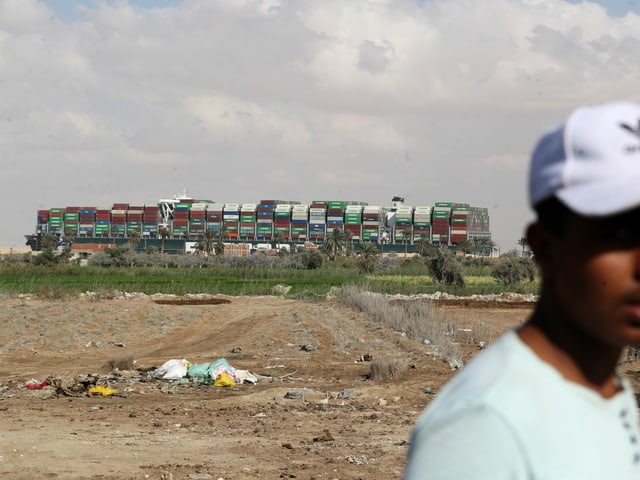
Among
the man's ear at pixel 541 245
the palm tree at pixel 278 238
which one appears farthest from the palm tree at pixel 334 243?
the man's ear at pixel 541 245

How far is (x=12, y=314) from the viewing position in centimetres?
2919

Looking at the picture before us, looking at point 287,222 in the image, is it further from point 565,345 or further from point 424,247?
point 565,345

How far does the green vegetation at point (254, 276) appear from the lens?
47.4m

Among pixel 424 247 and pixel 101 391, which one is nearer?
pixel 101 391

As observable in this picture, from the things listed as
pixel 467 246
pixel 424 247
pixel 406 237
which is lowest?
pixel 424 247

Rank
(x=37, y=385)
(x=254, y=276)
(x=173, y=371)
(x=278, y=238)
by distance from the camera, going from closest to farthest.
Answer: (x=37, y=385), (x=173, y=371), (x=254, y=276), (x=278, y=238)

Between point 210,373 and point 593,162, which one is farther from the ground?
point 593,162

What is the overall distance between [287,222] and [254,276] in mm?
122970

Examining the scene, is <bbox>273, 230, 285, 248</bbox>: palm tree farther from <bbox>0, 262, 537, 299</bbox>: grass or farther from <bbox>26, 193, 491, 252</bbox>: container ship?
<bbox>0, 262, 537, 299</bbox>: grass

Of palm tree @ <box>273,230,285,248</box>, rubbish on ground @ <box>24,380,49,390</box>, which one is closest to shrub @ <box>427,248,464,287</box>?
rubbish on ground @ <box>24,380,49,390</box>

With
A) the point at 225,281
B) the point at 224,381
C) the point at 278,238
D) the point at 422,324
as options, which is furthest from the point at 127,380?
the point at 278,238

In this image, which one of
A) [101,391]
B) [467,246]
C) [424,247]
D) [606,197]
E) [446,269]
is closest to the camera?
[606,197]

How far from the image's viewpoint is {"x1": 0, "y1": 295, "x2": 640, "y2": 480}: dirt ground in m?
8.78

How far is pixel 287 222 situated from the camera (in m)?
191
